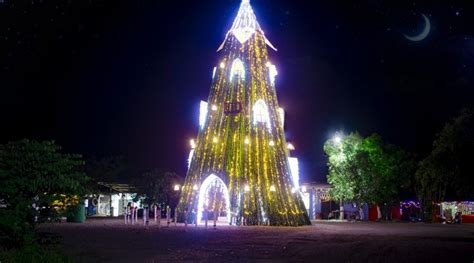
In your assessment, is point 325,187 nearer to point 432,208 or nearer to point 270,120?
point 432,208

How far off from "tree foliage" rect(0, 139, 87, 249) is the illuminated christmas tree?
15.2 m

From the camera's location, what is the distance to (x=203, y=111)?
3133 cm

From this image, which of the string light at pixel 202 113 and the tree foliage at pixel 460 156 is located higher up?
the string light at pixel 202 113

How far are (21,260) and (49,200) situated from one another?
10.0ft

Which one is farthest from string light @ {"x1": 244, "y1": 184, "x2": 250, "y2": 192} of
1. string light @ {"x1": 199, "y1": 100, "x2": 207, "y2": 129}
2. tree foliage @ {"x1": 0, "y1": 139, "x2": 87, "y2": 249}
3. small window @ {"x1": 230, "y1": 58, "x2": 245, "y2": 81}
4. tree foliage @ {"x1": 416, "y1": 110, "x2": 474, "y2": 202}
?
tree foliage @ {"x1": 0, "y1": 139, "x2": 87, "y2": 249}

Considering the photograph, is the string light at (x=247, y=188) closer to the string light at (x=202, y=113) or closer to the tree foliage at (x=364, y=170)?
the string light at (x=202, y=113)

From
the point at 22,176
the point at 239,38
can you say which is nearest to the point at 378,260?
the point at 22,176

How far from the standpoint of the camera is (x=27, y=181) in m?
13.6

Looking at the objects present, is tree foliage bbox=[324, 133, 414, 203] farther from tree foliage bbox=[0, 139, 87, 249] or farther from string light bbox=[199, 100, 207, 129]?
tree foliage bbox=[0, 139, 87, 249]

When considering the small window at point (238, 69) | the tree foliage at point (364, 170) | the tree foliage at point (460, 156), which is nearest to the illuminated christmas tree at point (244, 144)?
the small window at point (238, 69)

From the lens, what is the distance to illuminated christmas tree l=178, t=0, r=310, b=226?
28.7m

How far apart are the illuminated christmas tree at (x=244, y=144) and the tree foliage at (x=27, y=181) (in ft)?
49.9

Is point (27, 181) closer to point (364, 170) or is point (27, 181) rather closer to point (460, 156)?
point (460, 156)

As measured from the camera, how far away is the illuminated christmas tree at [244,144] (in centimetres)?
2867
